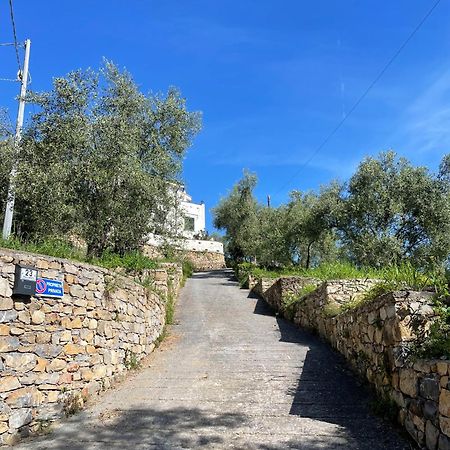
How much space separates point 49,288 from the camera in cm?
630

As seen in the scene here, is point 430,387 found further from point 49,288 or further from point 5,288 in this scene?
point 5,288

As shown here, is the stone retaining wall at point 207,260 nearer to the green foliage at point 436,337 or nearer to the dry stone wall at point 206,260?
the dry stone wall at point 206,260

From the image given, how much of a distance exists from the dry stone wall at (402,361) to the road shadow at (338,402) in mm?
Answer: 210

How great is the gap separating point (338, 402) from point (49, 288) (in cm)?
477

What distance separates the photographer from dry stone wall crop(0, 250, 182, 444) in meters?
5.57

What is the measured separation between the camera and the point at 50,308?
634cm

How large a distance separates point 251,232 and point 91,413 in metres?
26.1

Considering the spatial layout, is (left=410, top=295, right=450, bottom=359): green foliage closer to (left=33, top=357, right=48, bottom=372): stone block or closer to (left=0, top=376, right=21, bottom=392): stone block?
(left=33, top=357, right=48, bottom=372): stone block

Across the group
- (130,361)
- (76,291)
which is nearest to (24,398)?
(76,291)

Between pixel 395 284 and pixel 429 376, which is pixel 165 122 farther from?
pixel 429 376

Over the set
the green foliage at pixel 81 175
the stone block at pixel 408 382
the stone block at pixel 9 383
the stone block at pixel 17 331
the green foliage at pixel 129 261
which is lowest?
the stone block at pixel 9 383

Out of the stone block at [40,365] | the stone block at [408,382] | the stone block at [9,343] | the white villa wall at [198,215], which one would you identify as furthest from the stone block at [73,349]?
the white villa wall at [198,215]

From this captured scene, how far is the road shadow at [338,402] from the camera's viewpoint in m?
5.24

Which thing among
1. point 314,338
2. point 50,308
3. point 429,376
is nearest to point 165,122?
point 314,338
